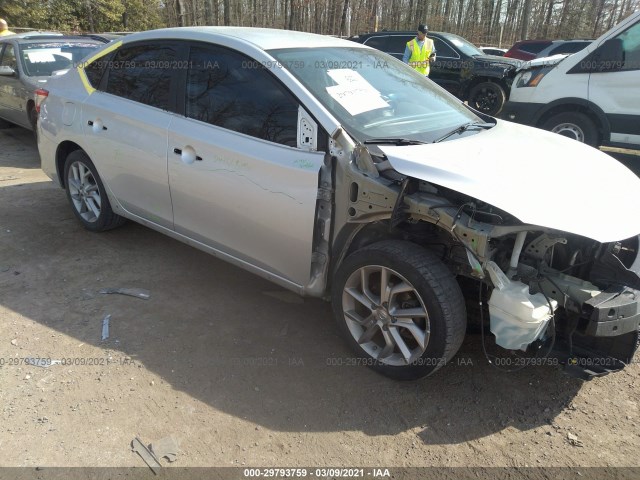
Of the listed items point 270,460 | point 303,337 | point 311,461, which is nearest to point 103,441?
point 270,460

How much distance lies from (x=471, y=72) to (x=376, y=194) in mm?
9455

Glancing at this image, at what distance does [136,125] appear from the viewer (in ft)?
12.2

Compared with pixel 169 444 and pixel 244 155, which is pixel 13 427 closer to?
pixel 169 444

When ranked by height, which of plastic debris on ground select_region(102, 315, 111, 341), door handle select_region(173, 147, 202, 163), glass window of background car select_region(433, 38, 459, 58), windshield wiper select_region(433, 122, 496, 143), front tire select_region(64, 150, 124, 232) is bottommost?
plastic debris on ground select_region(102, 315, 111, 341)

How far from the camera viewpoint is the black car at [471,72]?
10.6 m

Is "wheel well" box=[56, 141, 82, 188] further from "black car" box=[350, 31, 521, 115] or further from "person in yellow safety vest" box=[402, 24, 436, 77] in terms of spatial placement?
"black car" box=[350, 31, 521, 115]

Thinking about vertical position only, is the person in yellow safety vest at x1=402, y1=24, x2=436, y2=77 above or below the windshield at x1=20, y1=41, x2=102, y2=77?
above

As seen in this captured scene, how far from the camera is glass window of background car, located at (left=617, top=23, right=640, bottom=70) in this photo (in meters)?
5.96

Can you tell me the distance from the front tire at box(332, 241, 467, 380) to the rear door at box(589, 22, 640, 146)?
4.95 metres

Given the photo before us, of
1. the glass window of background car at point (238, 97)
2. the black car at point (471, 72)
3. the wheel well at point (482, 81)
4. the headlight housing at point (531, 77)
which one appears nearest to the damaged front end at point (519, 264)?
the glass window of background car at point (238, 97)

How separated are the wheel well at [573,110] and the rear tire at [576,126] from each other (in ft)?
0.12

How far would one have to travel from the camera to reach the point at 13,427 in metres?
2.49

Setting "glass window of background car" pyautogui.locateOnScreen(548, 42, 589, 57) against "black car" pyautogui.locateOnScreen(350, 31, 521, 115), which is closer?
"black car" pyautogui.locateOnScreen(350, 31, 521, 115)

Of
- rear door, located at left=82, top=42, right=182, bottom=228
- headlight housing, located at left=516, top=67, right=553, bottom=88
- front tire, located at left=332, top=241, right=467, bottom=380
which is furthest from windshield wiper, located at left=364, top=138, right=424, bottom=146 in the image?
headlight housing, located at left=516, top=67, right=553, bottom=88
